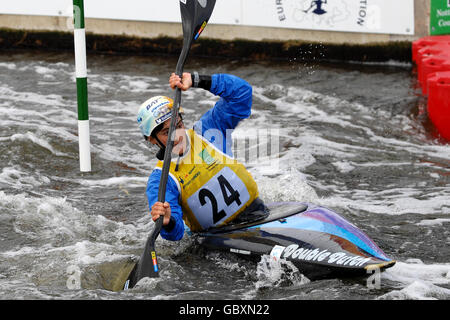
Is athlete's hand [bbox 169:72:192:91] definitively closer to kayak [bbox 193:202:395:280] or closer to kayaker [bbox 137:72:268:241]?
kayaker [bbox 137:72:268:241]

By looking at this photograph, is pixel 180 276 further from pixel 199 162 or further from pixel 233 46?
pixel 233 46

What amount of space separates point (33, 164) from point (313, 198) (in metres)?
2.71

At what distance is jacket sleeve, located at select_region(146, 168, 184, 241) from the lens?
180 inches

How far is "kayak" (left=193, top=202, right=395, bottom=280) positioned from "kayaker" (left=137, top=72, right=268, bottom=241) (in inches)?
5.0

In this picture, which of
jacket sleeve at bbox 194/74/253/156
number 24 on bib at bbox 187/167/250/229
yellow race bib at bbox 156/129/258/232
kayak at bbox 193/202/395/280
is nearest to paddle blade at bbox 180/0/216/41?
jacket sleeve at bbox 194/74/253/156

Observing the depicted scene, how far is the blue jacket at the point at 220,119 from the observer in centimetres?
464

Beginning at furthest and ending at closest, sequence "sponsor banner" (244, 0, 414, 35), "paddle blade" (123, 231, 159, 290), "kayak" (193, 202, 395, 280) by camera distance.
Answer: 1. "sponsor banner" (244, 0, 414, 35)
2. "paddle blade" (123, 231, 159, 290)
3. "kayak" (193, 202, 395, 280)

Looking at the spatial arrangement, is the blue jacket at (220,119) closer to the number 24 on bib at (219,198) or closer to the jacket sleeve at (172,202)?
the jacket sleeve at (172,202)

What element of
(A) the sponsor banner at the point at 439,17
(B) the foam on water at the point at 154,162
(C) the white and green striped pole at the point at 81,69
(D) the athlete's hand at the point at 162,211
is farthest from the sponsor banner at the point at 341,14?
(D) the athlete's hand at the point at 162,211

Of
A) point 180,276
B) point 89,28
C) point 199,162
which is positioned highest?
point 89,28

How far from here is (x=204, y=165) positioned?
475 centimetres

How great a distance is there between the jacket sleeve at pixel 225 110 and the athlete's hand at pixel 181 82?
0.16 metres

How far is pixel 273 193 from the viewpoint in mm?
6430

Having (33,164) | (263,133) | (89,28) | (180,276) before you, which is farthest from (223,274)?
(89,28)
